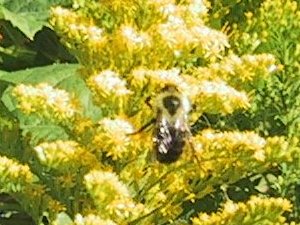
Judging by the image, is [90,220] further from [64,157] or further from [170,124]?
[170,124]

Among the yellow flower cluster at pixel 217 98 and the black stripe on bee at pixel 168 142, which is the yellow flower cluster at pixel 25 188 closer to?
the black stripe on bee at pixel 168 142

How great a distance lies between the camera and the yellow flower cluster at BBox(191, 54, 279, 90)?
3602 millimetres

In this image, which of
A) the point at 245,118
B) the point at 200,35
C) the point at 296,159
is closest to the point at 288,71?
the point at 245,118

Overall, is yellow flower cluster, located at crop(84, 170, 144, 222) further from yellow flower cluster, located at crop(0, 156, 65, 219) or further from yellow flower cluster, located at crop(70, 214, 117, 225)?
yellow flower cluster, located at crop(0, 156, 65, 219)

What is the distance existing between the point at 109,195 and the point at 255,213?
436 millimetres

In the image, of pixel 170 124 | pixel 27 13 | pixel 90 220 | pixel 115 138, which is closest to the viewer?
pixel 90 220

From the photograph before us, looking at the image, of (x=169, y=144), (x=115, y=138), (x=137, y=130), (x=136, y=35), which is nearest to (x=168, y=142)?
(x=169, y=144)

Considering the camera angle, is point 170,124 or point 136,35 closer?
point 136,35

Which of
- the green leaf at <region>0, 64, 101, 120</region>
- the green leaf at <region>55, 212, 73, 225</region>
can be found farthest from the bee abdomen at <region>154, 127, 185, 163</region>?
the green leaf at <region>0, 64, 101, 120</region>

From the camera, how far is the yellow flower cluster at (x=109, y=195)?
329 centimetres

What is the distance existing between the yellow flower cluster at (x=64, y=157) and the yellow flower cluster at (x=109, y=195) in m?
0.10

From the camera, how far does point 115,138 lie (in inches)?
132

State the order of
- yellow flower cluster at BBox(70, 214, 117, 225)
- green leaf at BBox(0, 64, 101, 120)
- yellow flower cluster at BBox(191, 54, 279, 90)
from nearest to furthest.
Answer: yellow flower cluster at BBox(70, 214, 117, 225), yellow flower cluster at BBox(191, 54, 279, 90), green leaf at BBox(0, 64, 101, 120)

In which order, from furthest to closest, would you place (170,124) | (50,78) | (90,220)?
(50,78) < (170,124) < (90,220)
